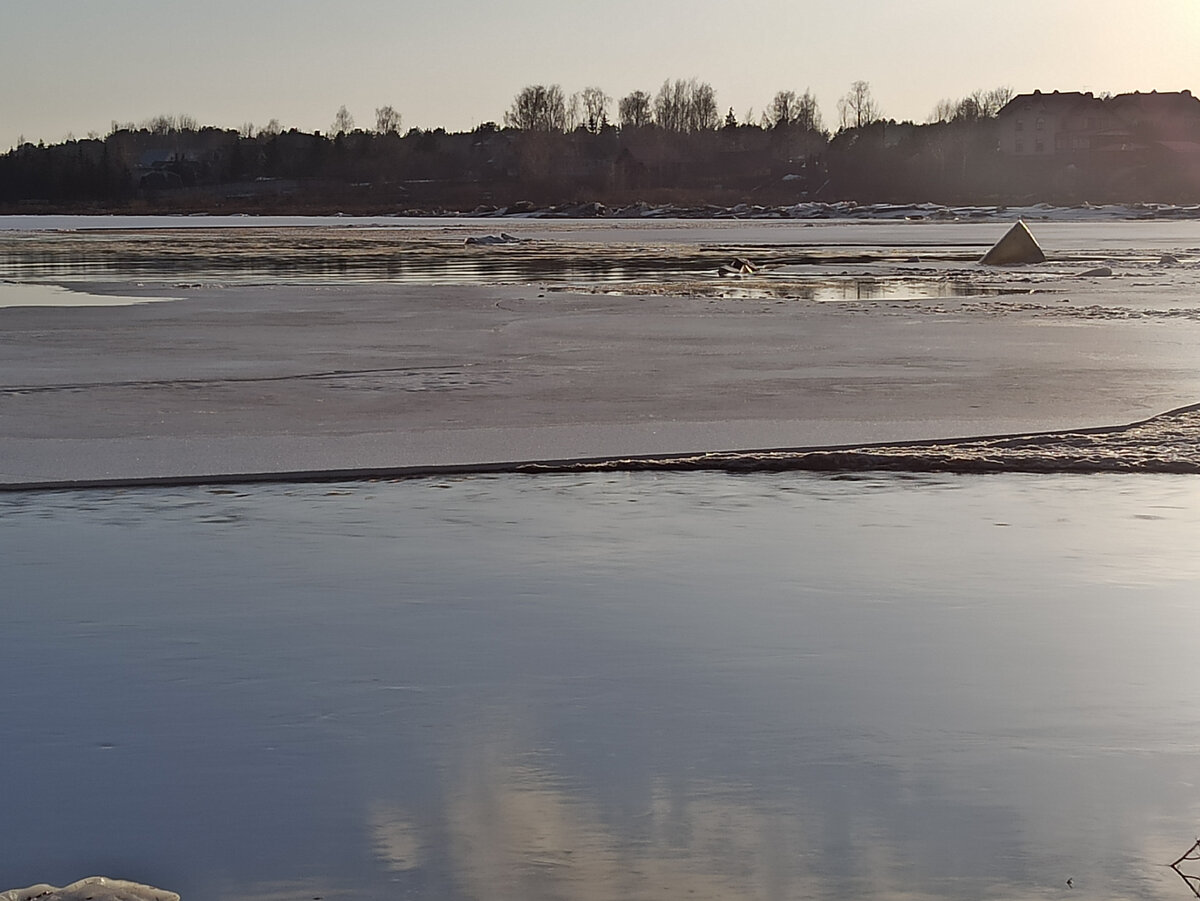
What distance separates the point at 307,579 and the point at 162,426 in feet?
11.1

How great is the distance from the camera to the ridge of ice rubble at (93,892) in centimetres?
257

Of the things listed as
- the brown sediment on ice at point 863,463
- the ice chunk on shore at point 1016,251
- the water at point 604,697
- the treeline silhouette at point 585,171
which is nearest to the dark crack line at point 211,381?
the brown sediment on ice at point 863,463

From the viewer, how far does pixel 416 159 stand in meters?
143

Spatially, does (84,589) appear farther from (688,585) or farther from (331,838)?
(331,838)

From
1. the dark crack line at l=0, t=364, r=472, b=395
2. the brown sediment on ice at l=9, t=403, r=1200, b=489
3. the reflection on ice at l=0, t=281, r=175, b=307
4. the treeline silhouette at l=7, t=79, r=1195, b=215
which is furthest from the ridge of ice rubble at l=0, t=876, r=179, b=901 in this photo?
the treeline silhouette at l=7, t=79, r=1195, b=215

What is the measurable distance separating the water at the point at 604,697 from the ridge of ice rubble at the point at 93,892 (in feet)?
0.26

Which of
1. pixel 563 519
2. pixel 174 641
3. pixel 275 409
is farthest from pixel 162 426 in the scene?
pixel 174 641

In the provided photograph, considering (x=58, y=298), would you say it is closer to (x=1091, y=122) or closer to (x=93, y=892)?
(x=93, y=892)

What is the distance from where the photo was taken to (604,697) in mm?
3781

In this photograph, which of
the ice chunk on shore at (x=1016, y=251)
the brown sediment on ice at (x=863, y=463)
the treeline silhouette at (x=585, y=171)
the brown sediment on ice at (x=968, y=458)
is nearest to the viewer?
the brown sediment on ice at (x=863, y=463)

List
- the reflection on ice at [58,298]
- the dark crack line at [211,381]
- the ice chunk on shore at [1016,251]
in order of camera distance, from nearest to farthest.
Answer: the dark crack line at [211,381] → the reflection on ice at [58,298] → the ice chunk on shore at [1016,251]

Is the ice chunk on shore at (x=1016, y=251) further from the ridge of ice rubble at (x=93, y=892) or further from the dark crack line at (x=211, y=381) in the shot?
the ridge of ice rubble at (x=93, y=892)

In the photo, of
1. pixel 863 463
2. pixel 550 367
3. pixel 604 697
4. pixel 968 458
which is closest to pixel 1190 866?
pixel 604 697

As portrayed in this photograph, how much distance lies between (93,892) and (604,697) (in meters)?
1.47
